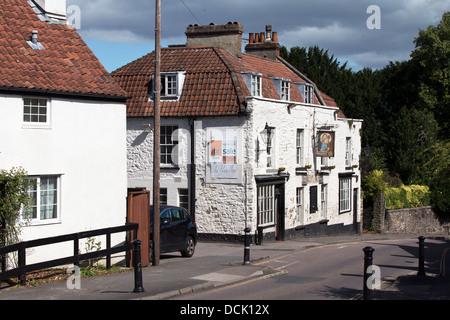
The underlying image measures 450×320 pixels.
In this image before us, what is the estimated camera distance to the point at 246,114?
27.6m

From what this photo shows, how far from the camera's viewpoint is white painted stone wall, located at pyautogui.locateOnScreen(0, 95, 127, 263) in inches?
653

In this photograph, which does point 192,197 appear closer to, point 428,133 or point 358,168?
point 358,168

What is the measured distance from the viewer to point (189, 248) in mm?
22266

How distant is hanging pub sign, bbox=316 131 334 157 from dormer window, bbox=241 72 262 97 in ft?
16.4

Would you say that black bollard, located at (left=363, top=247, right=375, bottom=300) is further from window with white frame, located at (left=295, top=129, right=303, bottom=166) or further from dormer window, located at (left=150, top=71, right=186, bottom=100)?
window with white frame, located at (left=295, top=129, right=303, bottom=166)

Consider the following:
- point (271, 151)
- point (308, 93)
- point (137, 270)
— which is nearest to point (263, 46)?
point (308, 93)

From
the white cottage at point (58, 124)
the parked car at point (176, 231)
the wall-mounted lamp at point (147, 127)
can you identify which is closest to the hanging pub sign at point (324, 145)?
the wall-mounted lamp at point (147, 127)

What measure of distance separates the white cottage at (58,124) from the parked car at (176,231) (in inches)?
68.3

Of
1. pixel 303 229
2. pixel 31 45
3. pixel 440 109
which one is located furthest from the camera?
pixel 440 109

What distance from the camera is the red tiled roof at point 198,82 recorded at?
28438 millimetres

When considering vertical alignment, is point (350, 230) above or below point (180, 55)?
below

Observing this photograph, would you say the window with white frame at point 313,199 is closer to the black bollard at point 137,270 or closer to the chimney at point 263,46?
the chimney at point 263,46
